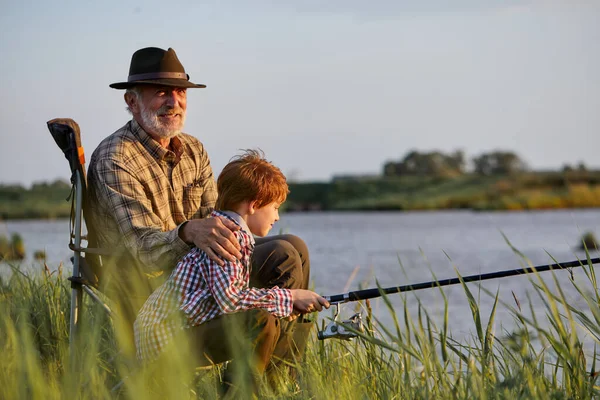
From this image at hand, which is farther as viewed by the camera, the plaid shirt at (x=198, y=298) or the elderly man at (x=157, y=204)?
the elderly man at (x=157, y=204)

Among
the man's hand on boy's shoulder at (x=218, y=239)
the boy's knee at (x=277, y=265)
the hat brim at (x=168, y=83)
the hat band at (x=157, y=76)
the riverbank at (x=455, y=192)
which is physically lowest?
the riverbank at (x=455, y=192)

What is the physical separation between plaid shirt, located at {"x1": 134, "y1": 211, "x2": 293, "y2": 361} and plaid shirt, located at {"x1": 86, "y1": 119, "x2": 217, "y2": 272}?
0.78 feet

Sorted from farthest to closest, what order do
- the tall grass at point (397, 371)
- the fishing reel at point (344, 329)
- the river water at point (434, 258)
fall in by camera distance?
the river water at point (434, 258) < the fishing reel at point (344, 329) < the tall grass at point (397, 371)

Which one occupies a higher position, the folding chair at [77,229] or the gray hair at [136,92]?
the gray hair at [136,92]

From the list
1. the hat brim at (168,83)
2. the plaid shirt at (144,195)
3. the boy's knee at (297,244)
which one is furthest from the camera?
the hat brim at (168,83)

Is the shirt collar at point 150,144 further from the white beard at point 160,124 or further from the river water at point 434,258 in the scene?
the river water at point 434,258

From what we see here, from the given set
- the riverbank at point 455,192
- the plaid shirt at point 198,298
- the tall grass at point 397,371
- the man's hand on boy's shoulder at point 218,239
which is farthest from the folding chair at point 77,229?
the riverbank at point 455,192

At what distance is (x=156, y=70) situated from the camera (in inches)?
123

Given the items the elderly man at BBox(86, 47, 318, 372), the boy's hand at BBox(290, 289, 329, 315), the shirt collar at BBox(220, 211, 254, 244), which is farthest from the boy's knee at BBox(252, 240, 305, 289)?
the shirt collar at BBox(220, 211, 254, 244)

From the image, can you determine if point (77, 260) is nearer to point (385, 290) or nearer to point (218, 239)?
point (218, 239)

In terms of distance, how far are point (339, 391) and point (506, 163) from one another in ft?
113

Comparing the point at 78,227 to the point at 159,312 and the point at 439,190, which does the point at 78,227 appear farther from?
the point at 439,190

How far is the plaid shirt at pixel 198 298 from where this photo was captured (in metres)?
2.43

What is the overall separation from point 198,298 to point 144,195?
26.0 inches
